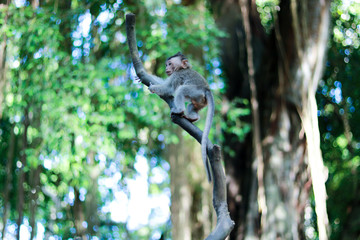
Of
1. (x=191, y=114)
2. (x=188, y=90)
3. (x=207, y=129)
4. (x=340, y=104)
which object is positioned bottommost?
(x=207, y=129)

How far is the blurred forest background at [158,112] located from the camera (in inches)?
215

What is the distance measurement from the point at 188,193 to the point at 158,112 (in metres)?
0.97

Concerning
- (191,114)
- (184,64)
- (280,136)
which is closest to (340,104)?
(280,136)

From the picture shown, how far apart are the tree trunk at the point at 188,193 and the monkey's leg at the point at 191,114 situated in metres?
2.17

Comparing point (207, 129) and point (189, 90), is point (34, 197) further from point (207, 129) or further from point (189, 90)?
point (207, 129)

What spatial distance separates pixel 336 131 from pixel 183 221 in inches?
116

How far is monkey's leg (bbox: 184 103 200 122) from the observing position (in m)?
3.10

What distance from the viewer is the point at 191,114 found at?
319 centimetres

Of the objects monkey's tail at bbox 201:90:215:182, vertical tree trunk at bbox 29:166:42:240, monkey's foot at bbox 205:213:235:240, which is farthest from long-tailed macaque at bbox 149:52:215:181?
vertical tree trunk at bbox 29:166:42:240

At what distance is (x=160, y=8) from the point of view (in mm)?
5723

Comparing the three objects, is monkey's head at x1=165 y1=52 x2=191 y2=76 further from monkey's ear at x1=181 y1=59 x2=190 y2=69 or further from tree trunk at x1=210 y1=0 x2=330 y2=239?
tree trunk at x1=210 y1=0 x2=330 y2=239

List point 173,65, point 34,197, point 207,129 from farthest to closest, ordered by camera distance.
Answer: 1. point 34,197
2. point 173,65
3. point 207,129

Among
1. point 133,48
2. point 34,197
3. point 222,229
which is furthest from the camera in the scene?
point 34,197

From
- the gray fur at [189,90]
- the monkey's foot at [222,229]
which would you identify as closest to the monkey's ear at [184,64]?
the gray fur at [189,90]
